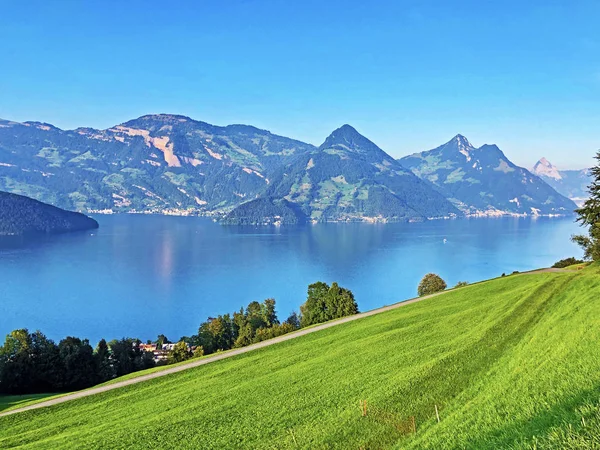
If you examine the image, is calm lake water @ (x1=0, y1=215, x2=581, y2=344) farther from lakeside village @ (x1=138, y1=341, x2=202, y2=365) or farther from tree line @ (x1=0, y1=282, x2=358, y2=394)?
tree line @ (x1=0, y1=282, x2=358, y2=394)

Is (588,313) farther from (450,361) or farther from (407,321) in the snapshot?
(407,321)

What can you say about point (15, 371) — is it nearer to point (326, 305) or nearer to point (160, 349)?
point (160, 349)

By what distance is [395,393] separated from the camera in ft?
58.1

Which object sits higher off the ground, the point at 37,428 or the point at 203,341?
the point at 37,428

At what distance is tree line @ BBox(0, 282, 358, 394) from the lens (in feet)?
165

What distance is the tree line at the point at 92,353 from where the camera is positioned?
50.4m

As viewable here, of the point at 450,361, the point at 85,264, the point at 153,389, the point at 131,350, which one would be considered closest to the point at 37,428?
the point at 153,389

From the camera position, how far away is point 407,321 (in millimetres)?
36156

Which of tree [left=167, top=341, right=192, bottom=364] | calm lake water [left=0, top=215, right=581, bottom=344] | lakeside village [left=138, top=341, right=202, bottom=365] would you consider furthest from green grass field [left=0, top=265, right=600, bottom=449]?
calm lake water [left=0, top=215, right=581, bottom=344]

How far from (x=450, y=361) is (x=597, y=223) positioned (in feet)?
93.2

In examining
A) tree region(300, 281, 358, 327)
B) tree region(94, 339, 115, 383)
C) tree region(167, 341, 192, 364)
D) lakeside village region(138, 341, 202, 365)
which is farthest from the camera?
lakeside village region(138, 341, 202, 365)

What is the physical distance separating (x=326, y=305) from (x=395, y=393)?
5106 cm

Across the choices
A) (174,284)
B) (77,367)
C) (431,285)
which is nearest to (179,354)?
(77,367)

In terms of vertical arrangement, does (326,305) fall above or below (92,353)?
above
